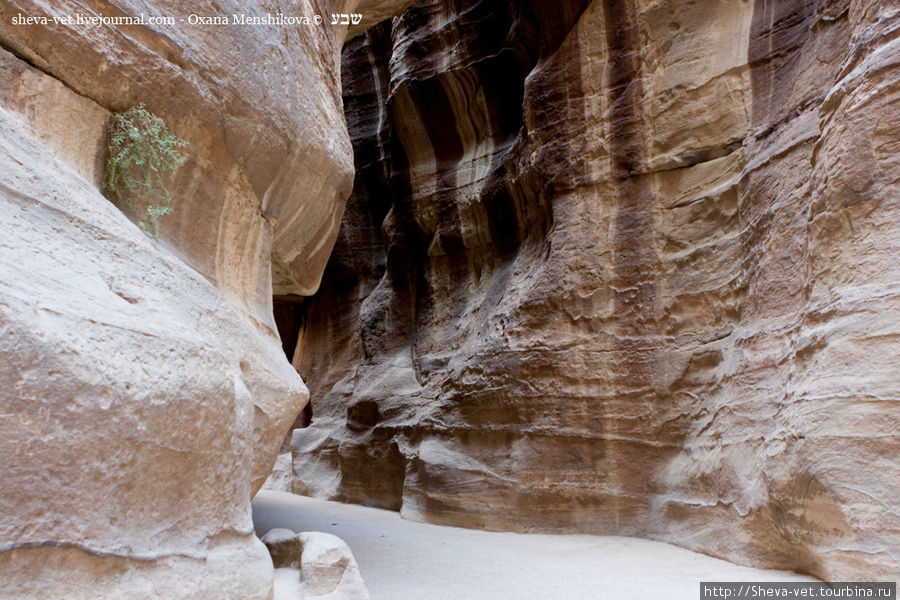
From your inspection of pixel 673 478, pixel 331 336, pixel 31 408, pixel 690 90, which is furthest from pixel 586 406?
pixel 331 336

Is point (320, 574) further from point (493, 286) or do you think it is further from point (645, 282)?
point (493, 286)

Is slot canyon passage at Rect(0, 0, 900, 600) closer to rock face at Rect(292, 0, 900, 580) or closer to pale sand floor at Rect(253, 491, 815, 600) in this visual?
rock face at Rect(292, 0, 900, 580)

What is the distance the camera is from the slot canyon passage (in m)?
2.43

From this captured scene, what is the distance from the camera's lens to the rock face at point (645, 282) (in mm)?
4027

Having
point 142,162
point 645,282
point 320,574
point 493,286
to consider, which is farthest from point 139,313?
point 493,286

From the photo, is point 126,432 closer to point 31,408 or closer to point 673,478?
point 31,408

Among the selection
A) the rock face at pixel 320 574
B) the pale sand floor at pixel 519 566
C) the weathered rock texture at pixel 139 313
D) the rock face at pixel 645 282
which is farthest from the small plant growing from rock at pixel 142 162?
the rock face at pixel 645 282

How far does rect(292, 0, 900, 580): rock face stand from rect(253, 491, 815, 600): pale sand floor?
36 centimetres

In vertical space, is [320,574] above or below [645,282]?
below

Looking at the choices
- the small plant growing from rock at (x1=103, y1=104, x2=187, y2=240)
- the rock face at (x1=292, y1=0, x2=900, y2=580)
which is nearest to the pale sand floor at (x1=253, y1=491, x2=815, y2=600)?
A: the rock face at (x1=292, y1=0, x2=900, y2=580)

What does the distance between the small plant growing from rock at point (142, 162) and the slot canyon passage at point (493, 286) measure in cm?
8

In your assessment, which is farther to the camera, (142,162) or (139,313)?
(142,162)

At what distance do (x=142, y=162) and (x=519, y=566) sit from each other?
3.99m

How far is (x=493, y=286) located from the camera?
8.60 metres
